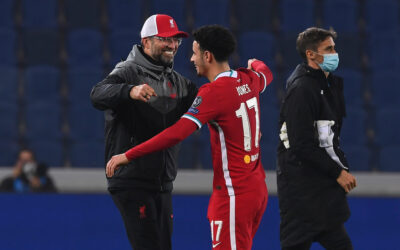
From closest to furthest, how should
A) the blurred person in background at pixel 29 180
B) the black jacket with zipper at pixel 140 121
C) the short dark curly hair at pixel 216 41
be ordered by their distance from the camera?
the short dark curly hair at pixel 216 41
the black jacket with zipper at pixel 140 121
the blurred person in background at pixel 29 180

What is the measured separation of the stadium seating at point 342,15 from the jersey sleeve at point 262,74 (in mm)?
4515

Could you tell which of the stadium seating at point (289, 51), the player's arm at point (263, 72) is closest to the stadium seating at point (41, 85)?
the stadium seating at point (289, 51)

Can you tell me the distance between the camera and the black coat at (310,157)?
339cm

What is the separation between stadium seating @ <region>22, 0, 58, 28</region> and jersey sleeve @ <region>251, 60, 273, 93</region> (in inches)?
187

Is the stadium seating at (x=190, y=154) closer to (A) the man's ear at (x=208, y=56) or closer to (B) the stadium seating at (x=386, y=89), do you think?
(B) the stadium seating at (x=386, y=89)

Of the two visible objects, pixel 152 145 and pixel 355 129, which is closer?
pixel 152 145

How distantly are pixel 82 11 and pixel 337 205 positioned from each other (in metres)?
5.27

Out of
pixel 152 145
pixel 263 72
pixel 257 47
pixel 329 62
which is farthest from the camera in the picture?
pixel 257 47

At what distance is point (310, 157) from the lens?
3.38 metres

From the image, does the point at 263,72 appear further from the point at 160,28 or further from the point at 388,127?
the point at 388,127

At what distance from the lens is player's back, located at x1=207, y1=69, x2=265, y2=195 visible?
3.12 metres

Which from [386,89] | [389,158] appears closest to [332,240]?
[389,158]

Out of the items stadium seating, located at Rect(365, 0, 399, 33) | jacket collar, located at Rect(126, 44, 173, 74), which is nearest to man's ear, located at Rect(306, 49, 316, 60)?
jacket collar, located at Rect(126, 44, 173, 74)

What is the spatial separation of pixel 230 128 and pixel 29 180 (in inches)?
151
